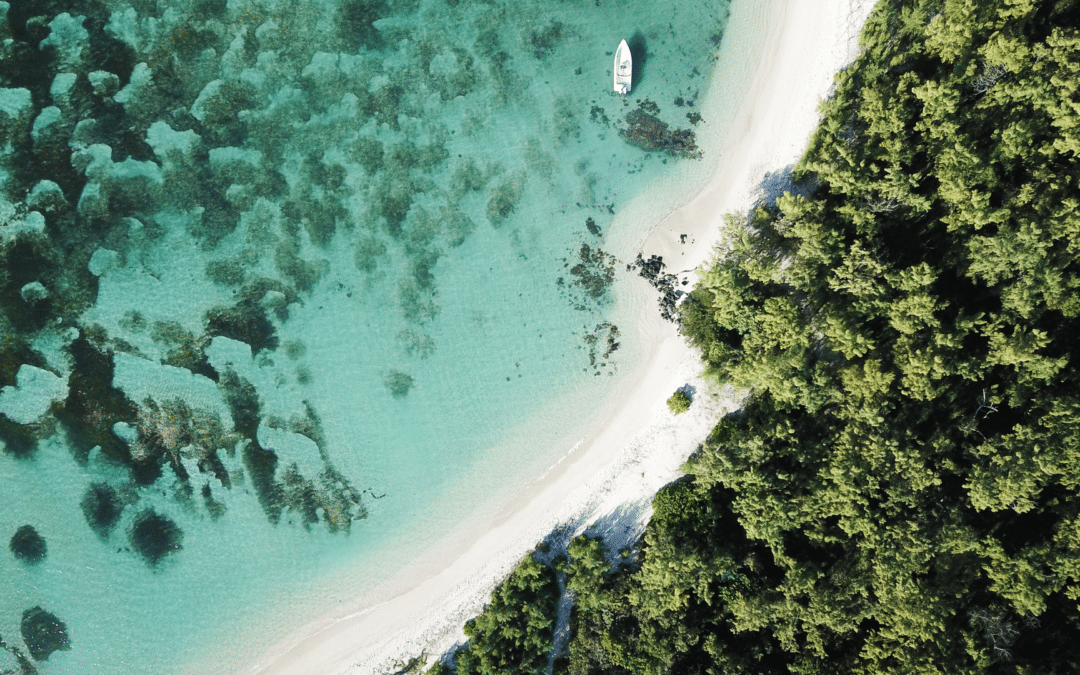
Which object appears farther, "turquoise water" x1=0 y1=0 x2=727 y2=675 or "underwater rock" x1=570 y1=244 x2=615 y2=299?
"turquoise water" x1=0 y1=0 x2=727 y2=675

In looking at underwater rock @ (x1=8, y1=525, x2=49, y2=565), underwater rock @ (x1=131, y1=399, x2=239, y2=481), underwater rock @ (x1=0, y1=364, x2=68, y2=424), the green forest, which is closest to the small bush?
the green forest

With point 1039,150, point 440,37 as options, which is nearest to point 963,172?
point 1039,150

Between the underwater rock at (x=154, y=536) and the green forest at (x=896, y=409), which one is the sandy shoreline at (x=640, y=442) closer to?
the green forest at (x=896, y=409)

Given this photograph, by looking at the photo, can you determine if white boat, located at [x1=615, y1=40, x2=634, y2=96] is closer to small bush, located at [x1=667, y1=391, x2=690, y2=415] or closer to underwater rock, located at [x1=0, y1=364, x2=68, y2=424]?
small bush, located at [x1=667, y1=391, x2=690, y2=415]

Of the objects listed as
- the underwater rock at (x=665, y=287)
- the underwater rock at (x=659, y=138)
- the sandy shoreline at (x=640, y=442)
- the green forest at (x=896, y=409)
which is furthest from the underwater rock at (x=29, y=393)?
the underwater rock at (x=659, y=138)

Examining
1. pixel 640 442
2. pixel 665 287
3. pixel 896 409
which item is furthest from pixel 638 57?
pixel 896 409

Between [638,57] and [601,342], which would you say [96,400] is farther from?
[638,57]

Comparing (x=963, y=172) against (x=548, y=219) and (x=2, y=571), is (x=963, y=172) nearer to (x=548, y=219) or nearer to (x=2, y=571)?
(x=548, y=219)
